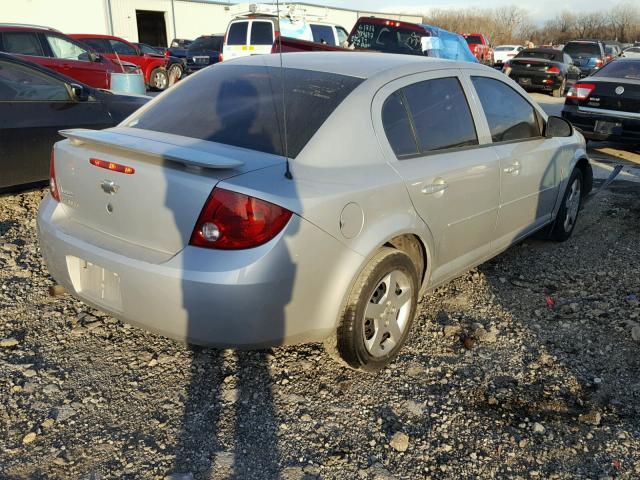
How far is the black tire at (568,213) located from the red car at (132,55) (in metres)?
13.2

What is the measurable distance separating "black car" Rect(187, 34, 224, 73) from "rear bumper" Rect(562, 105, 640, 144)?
536 inches

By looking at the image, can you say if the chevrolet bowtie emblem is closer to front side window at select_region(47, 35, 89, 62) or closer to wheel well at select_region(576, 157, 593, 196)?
wheel well at select_region(576, 157, 593, 196)

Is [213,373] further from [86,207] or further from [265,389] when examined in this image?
[86,207]

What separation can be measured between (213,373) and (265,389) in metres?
0.31

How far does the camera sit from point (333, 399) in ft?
9.71

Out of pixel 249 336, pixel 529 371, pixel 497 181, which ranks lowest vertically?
pixel 529 371

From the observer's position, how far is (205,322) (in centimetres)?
256

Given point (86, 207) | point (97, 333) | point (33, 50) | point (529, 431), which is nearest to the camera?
point (529, 431)

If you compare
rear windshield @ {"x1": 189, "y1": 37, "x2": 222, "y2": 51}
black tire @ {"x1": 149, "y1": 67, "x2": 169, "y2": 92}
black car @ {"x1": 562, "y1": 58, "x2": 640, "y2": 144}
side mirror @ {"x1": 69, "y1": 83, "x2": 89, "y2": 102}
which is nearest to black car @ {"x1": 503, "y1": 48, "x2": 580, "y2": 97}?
black car @ {"x1": 562, "y1": 58, "x2": 640, "y2": 144}

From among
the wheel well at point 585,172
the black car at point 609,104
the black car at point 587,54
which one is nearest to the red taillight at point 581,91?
the black car at point 609,104

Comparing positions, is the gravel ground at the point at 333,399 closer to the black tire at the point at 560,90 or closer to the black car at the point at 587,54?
the black tire at the point at 560,90

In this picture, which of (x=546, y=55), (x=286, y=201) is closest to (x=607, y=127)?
(x=286, y=201)

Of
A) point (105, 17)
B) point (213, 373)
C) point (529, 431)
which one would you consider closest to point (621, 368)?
point (529, 431)

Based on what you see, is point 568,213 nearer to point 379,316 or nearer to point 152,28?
point 379,316
